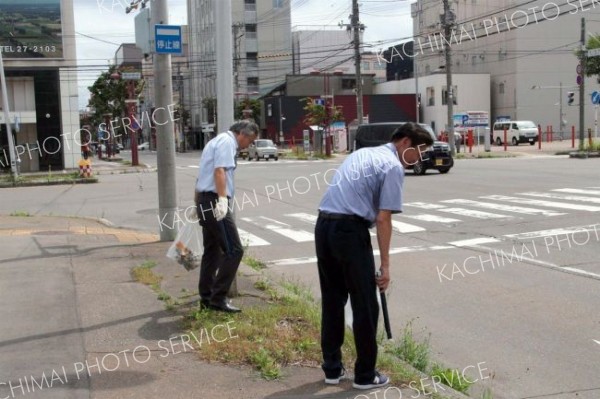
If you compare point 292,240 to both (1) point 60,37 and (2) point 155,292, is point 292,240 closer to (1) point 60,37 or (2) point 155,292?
(2) point 155,292

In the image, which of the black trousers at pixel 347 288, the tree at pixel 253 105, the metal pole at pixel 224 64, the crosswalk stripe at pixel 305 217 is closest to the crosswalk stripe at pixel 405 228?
the crosswalk stripe at pixel 305 217

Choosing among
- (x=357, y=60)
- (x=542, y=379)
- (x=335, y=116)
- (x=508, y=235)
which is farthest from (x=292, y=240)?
(x=335, y=116)

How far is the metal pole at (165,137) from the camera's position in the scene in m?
10.1

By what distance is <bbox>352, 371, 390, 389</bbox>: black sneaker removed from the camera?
15.0ft

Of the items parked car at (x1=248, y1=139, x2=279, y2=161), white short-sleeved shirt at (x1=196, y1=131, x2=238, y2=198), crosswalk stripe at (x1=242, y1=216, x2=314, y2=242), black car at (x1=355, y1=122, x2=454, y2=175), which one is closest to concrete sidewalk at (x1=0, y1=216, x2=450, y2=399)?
white short-sleeved shirt at (x1=196, y1=131, x2=238, y2=198)

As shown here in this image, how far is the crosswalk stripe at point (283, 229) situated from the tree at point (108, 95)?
56.6 metres

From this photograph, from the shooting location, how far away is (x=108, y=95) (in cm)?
7219

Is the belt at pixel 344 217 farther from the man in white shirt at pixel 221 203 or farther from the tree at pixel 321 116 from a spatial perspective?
the tree at pixel 321 116

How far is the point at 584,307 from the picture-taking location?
23.1 ft

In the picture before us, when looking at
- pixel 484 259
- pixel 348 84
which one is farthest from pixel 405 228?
pixel 348 84

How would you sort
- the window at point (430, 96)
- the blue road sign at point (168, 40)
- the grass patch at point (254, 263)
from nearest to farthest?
the grass patch at point (254, 263) → the blue road sign at point (168, 40) → the window at point (430, 96)

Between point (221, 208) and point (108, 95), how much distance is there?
70030 millimetres

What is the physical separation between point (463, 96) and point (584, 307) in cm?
6280

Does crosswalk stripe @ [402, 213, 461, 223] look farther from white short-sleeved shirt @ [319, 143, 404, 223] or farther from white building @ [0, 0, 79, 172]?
white building @ [0, 0, 79, 172]
